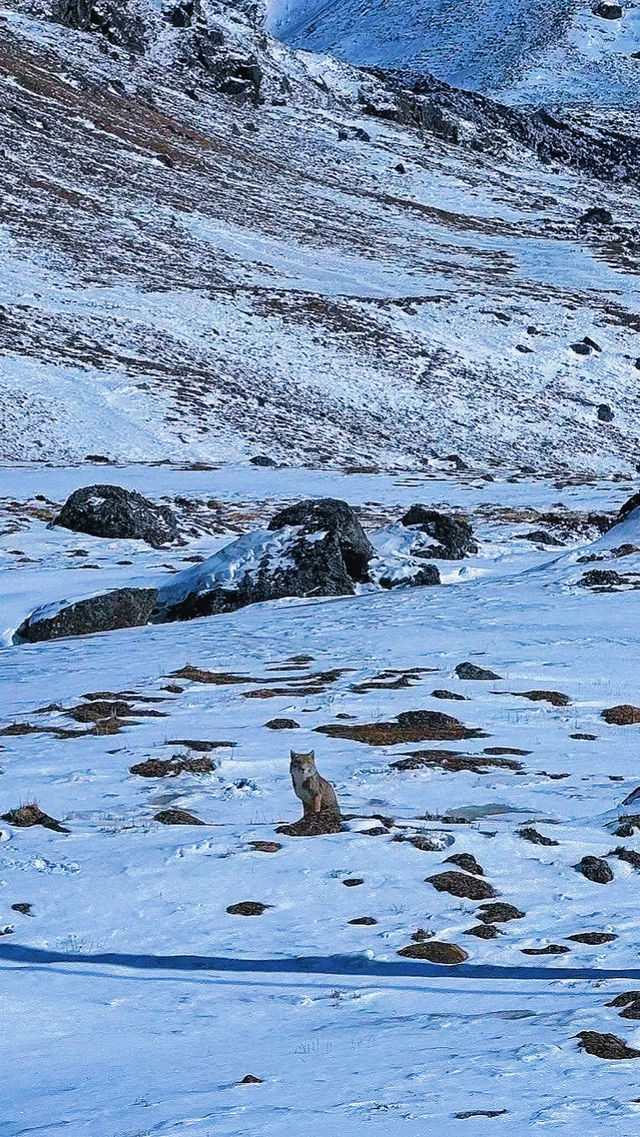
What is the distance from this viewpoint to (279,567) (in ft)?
57.6

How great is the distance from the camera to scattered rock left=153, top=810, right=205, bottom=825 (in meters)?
8.29

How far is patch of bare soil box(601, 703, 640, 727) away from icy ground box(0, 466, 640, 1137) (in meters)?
0.16

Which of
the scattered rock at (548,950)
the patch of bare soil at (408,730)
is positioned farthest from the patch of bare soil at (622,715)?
the scattered rock at (548,950)

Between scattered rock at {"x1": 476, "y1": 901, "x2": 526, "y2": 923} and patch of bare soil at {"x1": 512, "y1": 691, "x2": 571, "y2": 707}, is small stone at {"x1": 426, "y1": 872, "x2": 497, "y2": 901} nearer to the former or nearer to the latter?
scattered rock at {"x1": 476, "y1": 901, "x2": 526, "y2": 923}

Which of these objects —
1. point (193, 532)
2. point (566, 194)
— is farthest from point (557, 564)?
point (566, 194)

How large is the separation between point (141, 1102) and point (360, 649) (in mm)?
9219

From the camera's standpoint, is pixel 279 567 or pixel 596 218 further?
pixel 596 218

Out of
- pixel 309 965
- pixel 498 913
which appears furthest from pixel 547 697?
pixel 309 965

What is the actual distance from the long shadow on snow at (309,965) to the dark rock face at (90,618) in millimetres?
9551

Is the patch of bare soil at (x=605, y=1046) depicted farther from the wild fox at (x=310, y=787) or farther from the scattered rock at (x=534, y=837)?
the wild fox at (x=310, y=787)

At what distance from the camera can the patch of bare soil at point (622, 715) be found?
10830mm

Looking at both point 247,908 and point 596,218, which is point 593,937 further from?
point 596,218

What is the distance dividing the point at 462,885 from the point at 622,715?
4.24m

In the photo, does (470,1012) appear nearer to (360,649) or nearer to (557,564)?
(360,649)
